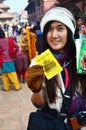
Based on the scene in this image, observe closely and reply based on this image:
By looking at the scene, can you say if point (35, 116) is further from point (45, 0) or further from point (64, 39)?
point (45, 0)

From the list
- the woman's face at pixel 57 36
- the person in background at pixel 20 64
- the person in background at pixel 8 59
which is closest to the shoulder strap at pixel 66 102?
the woman's face at pixel 57 36

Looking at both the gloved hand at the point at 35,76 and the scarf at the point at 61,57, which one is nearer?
the gloved hand at the point at 35,76

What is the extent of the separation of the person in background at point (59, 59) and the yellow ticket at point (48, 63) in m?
0.05

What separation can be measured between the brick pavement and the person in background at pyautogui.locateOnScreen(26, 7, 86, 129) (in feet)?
9.52

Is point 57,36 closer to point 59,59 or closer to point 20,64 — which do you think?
point 59,59

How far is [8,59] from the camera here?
7.34 metres

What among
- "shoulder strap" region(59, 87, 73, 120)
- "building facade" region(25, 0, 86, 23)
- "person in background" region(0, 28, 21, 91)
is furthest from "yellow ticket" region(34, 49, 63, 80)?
"building facade" region(25, 0, 86, 23)

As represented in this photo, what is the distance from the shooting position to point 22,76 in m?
8.41

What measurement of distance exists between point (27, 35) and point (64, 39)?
22.5 feet

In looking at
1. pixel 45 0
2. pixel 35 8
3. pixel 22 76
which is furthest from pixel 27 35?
pixel 35 8

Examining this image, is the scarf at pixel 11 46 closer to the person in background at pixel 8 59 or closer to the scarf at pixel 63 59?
the person in background at pixel 8 59

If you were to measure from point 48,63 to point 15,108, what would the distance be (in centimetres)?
404

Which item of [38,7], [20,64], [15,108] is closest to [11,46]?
[20,64]

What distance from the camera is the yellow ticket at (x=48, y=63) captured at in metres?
2.23
